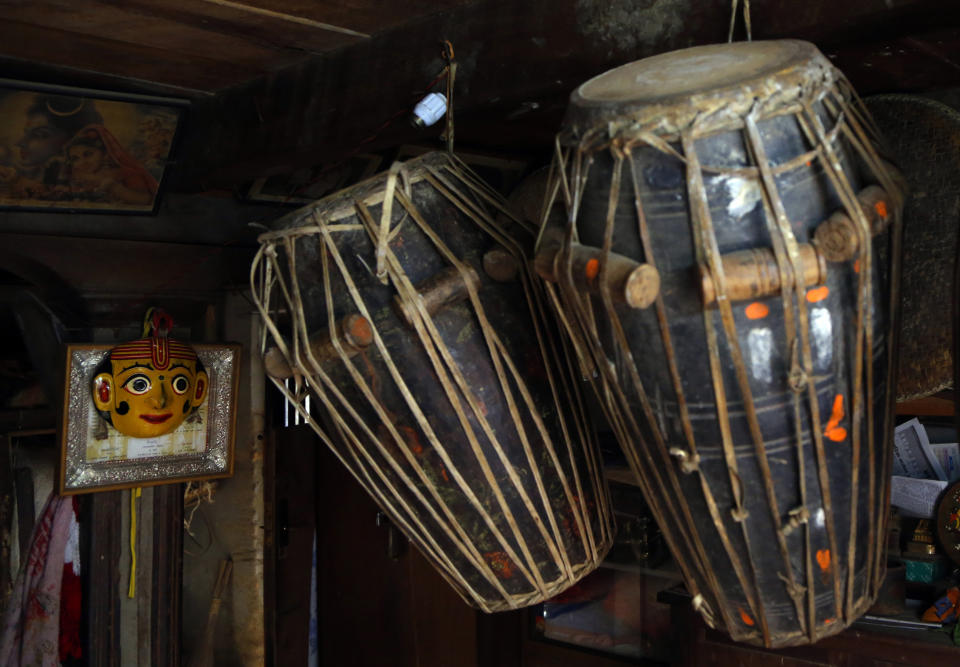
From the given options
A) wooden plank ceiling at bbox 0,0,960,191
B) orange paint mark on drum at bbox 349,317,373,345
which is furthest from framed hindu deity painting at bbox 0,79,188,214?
orange paint mark on drum at bbox 349,317,373,345

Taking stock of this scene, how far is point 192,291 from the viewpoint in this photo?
2848 millimetres

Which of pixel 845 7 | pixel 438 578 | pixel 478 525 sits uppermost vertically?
pixel 845 7

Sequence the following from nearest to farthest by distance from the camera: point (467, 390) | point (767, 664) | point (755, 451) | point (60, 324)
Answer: point (755, 451), point (467, 390), point (767, 664), point (60, 324)

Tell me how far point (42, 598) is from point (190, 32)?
210cm

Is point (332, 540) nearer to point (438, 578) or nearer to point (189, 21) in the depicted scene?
point (438, 578)

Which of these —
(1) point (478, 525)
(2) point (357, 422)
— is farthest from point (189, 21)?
(1) point (478, 525)

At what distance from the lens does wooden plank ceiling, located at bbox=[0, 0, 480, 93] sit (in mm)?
1561

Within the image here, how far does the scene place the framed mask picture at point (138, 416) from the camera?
2.52m

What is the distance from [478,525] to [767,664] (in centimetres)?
111

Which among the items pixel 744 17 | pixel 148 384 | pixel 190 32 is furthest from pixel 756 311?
pixel 148 384

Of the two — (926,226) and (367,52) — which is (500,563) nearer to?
(926,226)

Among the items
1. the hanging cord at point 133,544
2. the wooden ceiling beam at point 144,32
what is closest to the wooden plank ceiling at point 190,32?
the wooden ceiling beam at point 144,32

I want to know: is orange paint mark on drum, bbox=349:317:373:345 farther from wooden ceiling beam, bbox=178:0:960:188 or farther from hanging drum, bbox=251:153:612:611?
wooden ceiling beam, bbox=178:0:960:188

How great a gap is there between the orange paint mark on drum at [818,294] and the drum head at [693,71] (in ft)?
0.79
